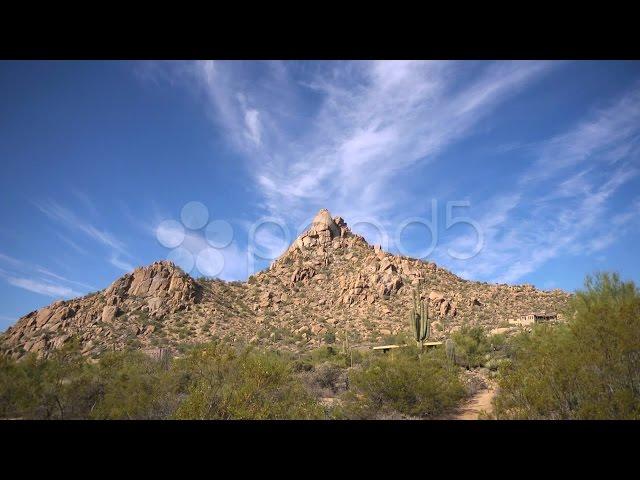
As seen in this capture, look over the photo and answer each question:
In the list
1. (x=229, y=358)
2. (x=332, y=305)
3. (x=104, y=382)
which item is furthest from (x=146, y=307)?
(x=229, y=358)

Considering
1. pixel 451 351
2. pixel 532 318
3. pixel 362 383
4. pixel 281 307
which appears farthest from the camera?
pixel 281 307

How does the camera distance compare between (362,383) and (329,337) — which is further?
(329,337)

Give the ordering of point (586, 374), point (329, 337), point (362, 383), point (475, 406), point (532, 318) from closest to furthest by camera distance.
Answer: point (586, 374) < point (362, 383) < point (475, 406) < point (532, 318) < point (329, 337)

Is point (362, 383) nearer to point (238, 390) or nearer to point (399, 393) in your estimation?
point (399, 393)

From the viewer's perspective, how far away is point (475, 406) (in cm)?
1459

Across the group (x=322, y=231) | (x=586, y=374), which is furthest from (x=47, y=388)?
(x=322, y=231)

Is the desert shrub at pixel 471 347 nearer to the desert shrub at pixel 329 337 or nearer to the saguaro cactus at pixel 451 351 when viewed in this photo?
the saguaro cactus at pixel 451 351

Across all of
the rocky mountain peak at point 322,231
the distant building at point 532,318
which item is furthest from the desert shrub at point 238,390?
the rocky mountain peak at point 322,231

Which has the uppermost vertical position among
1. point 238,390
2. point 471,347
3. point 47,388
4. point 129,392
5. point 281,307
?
point 281,307

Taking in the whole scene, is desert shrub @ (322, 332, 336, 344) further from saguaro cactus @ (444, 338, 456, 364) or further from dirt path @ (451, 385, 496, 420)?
dirt path @ (451, 385, 496, 420)

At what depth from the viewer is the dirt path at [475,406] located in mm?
12797

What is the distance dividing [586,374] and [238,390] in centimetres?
772
